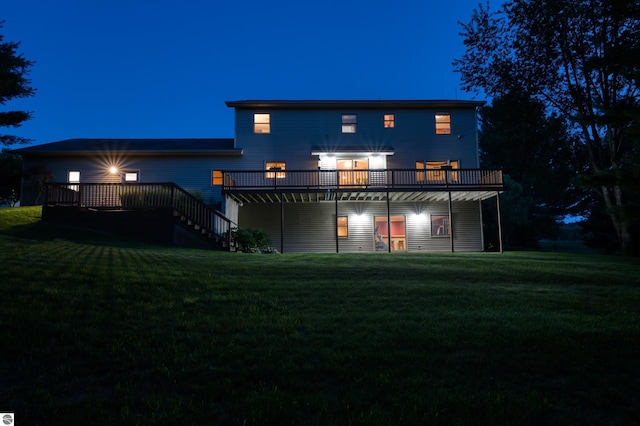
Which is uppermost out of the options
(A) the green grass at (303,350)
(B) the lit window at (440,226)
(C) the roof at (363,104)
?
(C) the roof at (363,104)

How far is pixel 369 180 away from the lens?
70.2 ft

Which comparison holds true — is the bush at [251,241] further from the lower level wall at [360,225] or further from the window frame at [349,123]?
the window frame at [349,123]

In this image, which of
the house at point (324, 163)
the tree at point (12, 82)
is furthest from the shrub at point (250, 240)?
the tree at point (12, 82)

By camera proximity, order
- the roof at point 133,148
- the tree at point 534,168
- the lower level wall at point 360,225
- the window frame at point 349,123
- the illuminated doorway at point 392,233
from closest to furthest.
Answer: the roof at point 133,148 → the lower level wall at point 360,225 → the illuminated doorway at point 392,233 → the window frame at point 349,123 → the tree at point 534,168

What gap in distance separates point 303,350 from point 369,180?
1733 centimetres

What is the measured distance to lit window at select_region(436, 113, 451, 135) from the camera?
80.5ft

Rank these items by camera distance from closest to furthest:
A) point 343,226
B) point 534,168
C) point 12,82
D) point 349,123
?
point 12,82, point 343,226, point 349,123, point 534,168

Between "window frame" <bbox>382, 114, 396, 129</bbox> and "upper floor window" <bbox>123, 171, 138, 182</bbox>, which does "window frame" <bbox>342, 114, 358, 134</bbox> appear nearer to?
"window frame" <bbox>382, 114, 396, 129</bbox>

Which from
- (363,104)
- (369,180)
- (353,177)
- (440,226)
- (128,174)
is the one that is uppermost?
(363,104)

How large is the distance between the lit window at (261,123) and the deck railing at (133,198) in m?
8.19

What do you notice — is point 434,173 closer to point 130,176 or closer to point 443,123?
point 443,123

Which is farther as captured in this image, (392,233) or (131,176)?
(392,233)

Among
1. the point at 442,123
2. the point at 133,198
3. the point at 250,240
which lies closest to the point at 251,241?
the point at 250,240

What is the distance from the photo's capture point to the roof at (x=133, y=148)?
22.9 metres
